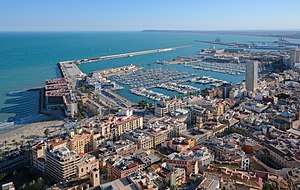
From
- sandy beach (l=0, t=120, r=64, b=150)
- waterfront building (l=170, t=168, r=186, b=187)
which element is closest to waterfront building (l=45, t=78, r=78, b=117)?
sandy beach (l=0, t=120, r=64, b=150)

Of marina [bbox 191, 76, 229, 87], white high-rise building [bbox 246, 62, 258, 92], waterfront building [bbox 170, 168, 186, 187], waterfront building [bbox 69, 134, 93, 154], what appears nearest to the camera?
waterfront building [bbox 170, 168, 186, 187]

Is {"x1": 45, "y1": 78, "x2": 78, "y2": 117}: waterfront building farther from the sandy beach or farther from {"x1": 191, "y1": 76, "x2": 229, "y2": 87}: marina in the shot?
{"x1": 191, "y1": 76, "x2": 229, "y2": 87}: marina

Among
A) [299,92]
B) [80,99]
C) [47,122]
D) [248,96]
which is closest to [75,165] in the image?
[47,122]

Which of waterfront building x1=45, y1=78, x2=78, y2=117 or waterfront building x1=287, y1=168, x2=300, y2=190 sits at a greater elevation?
waterfront building x1=45, y1=78, x2=78, y2=117

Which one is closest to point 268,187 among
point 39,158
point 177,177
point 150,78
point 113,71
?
point 177,177

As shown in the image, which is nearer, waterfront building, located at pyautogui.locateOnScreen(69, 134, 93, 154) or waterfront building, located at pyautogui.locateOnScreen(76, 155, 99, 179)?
waterfront building, located at pyautogui.locateOnScreen(76, 155, 99, 179)
